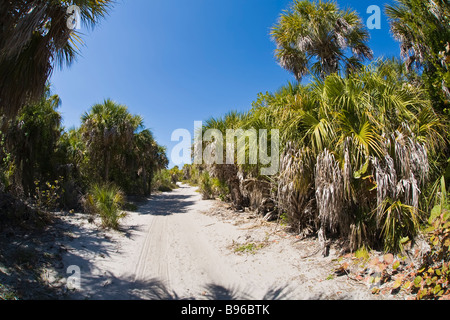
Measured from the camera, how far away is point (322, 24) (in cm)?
775

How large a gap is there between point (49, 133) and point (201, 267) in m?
8.53

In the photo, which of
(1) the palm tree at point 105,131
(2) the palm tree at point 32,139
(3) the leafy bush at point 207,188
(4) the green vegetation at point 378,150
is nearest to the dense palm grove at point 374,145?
(4) the green vegetation at point 378,150

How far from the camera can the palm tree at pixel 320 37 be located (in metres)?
7.71

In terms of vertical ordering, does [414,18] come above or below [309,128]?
above

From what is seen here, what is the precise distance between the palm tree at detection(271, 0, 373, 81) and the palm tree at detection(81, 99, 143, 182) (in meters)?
9.44

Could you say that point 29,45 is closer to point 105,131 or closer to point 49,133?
point 49,133

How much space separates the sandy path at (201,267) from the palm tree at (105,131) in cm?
745

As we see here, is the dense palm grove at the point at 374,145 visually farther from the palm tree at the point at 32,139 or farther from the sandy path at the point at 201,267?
the palm tree at the point at 32,139

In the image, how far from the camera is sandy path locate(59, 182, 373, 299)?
128 inches

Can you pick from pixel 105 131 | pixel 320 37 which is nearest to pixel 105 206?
pixel 105 131
